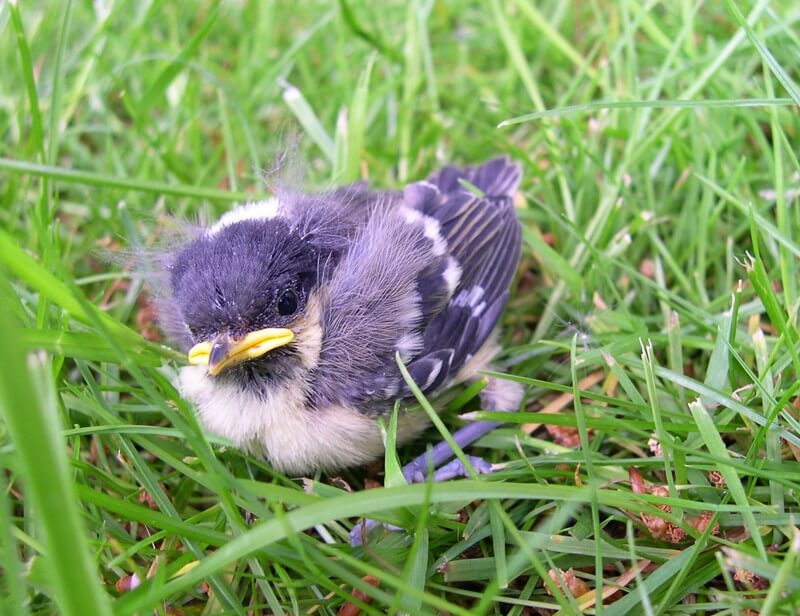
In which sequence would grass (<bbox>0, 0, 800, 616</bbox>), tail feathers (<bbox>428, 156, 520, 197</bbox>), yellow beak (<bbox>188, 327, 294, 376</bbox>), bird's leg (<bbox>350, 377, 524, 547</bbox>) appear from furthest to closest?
tail feathers (<bbox>428, 156, 520, 197</bbox>), bird's leg (<bbox>350, 377, 524, 547</bbox>), yellow beak (<bbox>188, 327, 294, 376</bbox>), grass (<bbox>0, 0, 800, 616</bbox>)

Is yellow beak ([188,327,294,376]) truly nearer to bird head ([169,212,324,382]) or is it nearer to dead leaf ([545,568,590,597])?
bird head ([169,212,324,382])

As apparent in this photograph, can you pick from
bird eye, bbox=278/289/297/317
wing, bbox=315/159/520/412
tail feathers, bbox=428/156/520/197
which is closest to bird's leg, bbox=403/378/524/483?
wing, bbox=315/159/520/412

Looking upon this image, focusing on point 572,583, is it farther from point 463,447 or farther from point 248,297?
point 248,297

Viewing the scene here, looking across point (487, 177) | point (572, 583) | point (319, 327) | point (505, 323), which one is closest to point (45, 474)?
point (319, 327)

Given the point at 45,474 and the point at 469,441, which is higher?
the point at 45,474

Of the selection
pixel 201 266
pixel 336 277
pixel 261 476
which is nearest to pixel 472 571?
pixel 261 476

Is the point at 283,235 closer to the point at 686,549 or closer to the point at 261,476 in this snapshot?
the point at 261,476

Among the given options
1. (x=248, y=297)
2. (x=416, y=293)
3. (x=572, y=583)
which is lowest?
(x=572, y=583)
